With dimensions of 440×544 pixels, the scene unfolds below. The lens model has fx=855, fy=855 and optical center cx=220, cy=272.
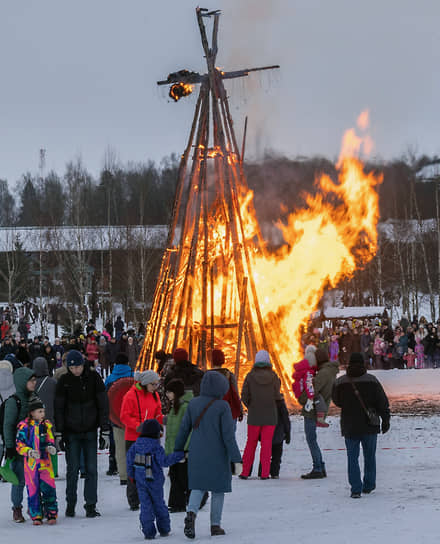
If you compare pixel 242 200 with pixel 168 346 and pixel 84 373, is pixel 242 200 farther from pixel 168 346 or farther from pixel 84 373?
pixel 84 373

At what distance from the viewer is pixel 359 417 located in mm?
8055

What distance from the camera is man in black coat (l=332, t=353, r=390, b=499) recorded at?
802 cm

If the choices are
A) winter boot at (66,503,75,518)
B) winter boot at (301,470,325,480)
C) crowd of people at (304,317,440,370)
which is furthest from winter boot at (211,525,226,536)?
crowd of people at (304,317,440,370)

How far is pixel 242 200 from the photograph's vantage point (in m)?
16.4

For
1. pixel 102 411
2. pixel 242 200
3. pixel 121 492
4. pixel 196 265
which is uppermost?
pixel 242 200

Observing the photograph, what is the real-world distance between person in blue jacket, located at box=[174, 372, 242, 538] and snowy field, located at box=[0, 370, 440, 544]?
0.80 ft

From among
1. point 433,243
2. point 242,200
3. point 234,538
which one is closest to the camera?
point 234,538

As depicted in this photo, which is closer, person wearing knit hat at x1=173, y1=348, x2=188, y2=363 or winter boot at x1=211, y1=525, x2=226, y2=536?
winter boot at x1=211, y1=525, x2=226, y2=536

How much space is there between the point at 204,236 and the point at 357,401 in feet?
25.5

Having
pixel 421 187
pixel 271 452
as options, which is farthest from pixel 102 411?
pixel 421 187

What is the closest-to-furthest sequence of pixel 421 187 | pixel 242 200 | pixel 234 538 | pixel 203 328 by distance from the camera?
pixel 234 538 < pixel 203 328 < pixel 242 200 < pixel 421 187

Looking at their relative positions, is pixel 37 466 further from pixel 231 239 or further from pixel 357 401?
pixel 231 239

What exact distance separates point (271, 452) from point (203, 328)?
231 inches

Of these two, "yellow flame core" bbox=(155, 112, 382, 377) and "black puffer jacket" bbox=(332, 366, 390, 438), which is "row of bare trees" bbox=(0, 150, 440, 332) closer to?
"yellow flame core" bbox=(155, 112, 382, 377)
